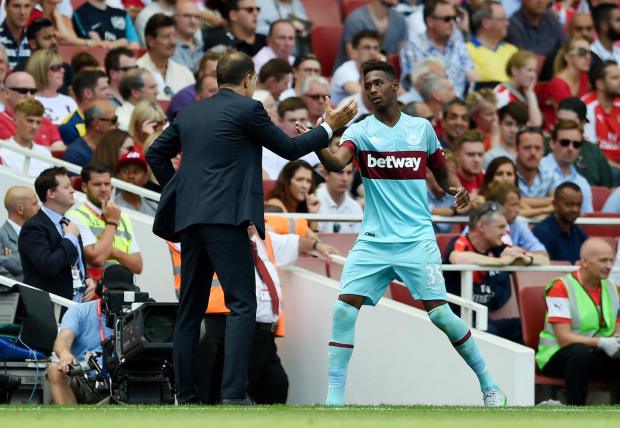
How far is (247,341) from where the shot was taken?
31.4ft

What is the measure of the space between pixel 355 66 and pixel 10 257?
5951mm

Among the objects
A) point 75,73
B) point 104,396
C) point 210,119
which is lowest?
point 104,396

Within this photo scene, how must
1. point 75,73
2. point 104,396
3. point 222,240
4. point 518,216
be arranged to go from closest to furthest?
point 222,240 < point 104,396 < point 518,216 < point 75,73

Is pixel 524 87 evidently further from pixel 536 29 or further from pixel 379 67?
pixel 379 67

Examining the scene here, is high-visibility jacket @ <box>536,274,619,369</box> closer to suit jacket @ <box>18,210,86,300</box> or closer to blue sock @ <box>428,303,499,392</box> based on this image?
blue sock @ <box>428,303,499,392</box>

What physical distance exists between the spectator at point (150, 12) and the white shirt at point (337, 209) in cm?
419

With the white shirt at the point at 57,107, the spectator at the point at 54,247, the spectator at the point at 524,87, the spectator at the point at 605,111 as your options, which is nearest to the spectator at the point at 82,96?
the white shirt at the point at 57,107

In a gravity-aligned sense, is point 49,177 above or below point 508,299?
above

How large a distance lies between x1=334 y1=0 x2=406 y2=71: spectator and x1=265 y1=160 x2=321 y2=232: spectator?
460 centimetres

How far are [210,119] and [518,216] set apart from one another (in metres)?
5.53

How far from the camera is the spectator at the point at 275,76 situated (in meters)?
16.6

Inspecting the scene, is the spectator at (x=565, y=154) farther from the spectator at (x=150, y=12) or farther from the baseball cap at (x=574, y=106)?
the spectator at (x=150, y=12)

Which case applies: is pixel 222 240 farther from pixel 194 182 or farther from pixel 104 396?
pixel 104 396

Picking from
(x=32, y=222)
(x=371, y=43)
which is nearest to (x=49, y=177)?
(x=32, y=222)
